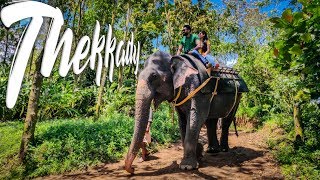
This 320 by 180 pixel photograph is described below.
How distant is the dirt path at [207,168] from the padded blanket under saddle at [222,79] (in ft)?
4.77

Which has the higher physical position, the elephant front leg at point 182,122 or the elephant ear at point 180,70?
the elephant ear at point 180,70

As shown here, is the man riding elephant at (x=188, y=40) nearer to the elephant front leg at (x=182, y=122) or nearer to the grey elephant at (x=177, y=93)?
the grey elephant at (x=177, y=93)

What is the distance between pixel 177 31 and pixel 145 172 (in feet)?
32.6

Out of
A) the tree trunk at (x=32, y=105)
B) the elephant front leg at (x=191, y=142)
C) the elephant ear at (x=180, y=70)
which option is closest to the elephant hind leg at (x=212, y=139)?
the elephant front leg at (x=191, y=142)

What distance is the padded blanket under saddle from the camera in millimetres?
6242

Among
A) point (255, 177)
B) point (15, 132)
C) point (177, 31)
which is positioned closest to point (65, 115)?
point (15, 132)

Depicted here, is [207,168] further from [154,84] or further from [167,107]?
[167,107]

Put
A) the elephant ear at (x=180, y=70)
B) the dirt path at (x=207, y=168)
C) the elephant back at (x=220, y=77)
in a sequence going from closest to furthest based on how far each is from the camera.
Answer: the dirt path at (x=207, y=168) < the elephant ear at (x=180, y=70) < the elephant back at (x=220, y=77)

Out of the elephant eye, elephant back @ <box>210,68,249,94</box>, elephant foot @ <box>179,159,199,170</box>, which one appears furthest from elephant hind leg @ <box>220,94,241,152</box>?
the elephant eye

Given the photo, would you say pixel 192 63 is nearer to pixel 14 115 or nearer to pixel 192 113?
pixel 192 113

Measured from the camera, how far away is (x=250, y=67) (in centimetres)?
1547

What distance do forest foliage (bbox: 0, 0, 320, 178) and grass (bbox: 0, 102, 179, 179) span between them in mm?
20

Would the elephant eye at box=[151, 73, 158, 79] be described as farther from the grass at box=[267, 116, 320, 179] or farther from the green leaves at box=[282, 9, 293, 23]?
the green leaves at box=[282, 9, 293, 23]

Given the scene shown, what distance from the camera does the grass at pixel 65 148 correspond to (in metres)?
6.39
